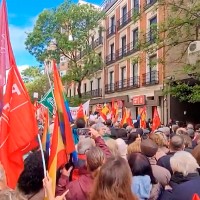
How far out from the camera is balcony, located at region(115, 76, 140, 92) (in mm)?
28000

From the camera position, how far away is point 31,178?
9.98 ft

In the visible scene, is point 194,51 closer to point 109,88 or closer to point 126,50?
point 126,50

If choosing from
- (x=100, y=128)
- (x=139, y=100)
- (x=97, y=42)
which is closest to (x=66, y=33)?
(x=97, y=42)

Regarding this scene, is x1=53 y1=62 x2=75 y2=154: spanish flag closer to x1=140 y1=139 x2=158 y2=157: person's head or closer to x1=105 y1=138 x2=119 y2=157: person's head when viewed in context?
x1=105 y1=138 x2=119 y2=157: person's head

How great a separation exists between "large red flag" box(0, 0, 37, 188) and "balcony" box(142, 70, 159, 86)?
69.1ft

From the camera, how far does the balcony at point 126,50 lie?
28.9m

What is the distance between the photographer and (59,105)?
14.6 feet

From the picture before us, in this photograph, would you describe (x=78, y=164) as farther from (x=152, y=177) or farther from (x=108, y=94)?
(x=108, y=94)

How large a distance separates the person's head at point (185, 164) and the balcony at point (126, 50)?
2466 centimetres

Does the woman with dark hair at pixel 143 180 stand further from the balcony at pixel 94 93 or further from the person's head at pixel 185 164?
the balcony at pixel 94 93

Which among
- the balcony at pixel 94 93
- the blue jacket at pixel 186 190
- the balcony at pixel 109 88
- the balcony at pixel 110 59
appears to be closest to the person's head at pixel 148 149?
the blue jacket at pixel 186 190

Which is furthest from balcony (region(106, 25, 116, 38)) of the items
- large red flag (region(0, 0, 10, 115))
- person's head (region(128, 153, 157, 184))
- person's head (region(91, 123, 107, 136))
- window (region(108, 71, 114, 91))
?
person's head (region(128, 153, 157, 184))

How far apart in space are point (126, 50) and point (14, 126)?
27.3m

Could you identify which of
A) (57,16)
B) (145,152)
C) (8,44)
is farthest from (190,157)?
(57,16)
